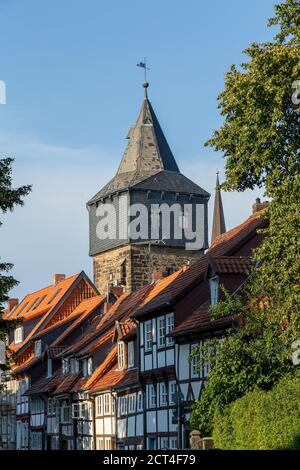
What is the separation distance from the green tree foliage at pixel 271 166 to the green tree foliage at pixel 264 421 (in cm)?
131

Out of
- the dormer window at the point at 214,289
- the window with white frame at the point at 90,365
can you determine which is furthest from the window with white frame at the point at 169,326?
the window with white frame at the point at 90,365

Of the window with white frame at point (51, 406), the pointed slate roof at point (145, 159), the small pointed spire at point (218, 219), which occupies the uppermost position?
the small pointed spire at point (218, 219)

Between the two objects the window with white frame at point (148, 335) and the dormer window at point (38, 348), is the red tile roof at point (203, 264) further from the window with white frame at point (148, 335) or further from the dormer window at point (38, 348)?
the dormer window at point (38, 348)

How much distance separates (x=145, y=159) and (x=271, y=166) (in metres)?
58.9

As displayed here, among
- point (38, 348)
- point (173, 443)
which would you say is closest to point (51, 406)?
point (38, 348)

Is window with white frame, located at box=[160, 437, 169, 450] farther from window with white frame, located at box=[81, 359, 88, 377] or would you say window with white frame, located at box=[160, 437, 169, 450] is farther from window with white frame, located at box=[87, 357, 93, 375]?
window with white frame, located at box=[81, 359, 88, 377]

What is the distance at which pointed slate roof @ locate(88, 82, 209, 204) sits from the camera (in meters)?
85.6

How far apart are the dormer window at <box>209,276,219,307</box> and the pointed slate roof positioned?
47.9 meters

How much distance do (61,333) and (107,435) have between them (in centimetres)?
1657

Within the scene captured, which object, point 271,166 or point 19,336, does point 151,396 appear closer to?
point 271,166

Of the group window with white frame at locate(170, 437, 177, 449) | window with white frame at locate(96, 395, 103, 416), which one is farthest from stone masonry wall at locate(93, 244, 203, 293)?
window with white frame at locate(170, 437, 177, 449)

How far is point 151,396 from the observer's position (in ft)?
139

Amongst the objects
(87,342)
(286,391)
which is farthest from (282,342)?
(87,342)

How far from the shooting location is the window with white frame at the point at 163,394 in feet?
133
